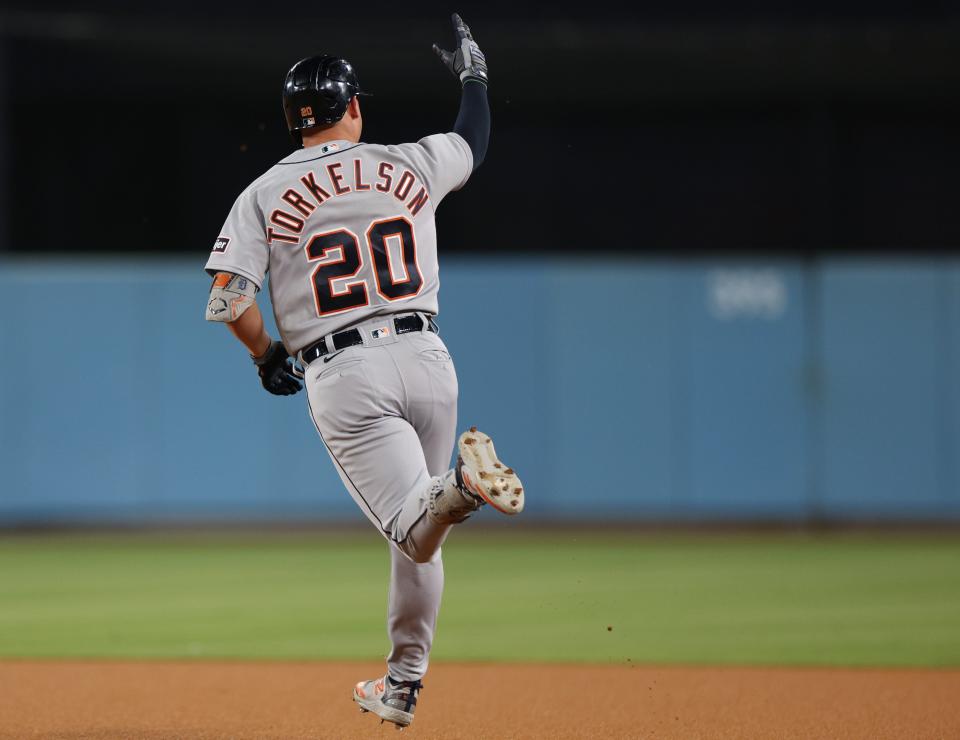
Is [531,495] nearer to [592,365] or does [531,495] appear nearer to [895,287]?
[592,365]

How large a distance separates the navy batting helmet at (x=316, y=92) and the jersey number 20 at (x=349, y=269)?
372 millimetres

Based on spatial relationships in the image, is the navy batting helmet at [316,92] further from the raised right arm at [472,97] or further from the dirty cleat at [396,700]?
the dirty cleat at [396,700]

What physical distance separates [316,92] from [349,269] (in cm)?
52

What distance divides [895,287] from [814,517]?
7.26 feet

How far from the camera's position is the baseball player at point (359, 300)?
3672 mm

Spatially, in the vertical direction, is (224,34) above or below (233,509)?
above

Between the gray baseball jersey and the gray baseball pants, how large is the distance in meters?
0.09

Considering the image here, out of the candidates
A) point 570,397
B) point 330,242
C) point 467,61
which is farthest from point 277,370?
point 570,397

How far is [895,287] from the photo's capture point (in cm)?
1280

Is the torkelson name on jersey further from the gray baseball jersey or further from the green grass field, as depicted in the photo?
the green grass field

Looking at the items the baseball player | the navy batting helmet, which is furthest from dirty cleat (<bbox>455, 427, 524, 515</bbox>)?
the navy batting helmet

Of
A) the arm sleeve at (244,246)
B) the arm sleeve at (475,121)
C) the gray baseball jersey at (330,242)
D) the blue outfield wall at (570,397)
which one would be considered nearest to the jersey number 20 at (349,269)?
the gray baseball jersey at (330,242)

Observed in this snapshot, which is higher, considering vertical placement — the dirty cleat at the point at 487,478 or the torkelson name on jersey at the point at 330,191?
the torkelson name on jersey at the point at 330,191

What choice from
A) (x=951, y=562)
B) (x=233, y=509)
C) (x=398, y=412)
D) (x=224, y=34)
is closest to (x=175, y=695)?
(x=398, y=412)
